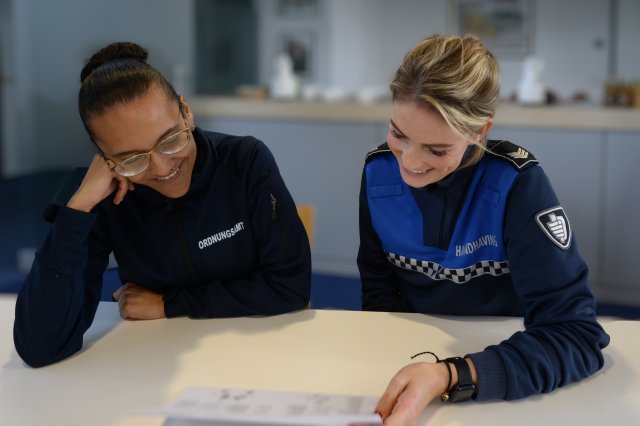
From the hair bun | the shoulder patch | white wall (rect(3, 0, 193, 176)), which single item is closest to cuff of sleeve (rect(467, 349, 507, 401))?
the shoulder patch

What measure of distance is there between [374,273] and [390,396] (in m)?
0.55

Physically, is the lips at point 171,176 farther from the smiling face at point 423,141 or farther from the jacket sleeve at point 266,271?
the smiling face at point 423,141

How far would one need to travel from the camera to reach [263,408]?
1.12 meters

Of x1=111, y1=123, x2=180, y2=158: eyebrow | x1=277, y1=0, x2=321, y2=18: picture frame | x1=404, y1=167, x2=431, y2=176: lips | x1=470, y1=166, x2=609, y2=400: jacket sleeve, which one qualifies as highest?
x1=277, y1=0, x2=321, y2=18: picture frame

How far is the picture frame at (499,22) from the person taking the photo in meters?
4.36

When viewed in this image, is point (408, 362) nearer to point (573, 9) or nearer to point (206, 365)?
point (206, 365)

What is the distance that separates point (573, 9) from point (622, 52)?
1.11 feet

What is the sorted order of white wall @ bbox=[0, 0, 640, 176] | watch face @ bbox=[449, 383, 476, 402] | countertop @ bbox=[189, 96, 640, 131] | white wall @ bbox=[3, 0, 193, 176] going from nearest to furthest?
watch face @ bbox=[449, 383, 476, 402]
countertop @ bbox=[189, 96, 640, 131]
white wall @ bbox=[0, 0, 640, 176]
white wall @ bbox=[3, 0, 193, 176]

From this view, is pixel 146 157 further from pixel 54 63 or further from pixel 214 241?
pixel 54 63

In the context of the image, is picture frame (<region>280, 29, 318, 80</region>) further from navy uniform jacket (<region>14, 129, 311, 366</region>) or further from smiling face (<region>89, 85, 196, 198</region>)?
smiling face (<region>89, 85, 196, 198</region>)

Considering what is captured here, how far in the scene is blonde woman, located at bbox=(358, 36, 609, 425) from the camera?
3.93 ft

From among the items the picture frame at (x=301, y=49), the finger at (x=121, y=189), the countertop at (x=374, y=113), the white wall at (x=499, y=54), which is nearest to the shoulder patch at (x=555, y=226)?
the finger at (x=121, y=189)

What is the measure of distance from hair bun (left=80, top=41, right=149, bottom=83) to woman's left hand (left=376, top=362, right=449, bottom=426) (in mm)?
767

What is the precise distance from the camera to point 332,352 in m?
1.37
